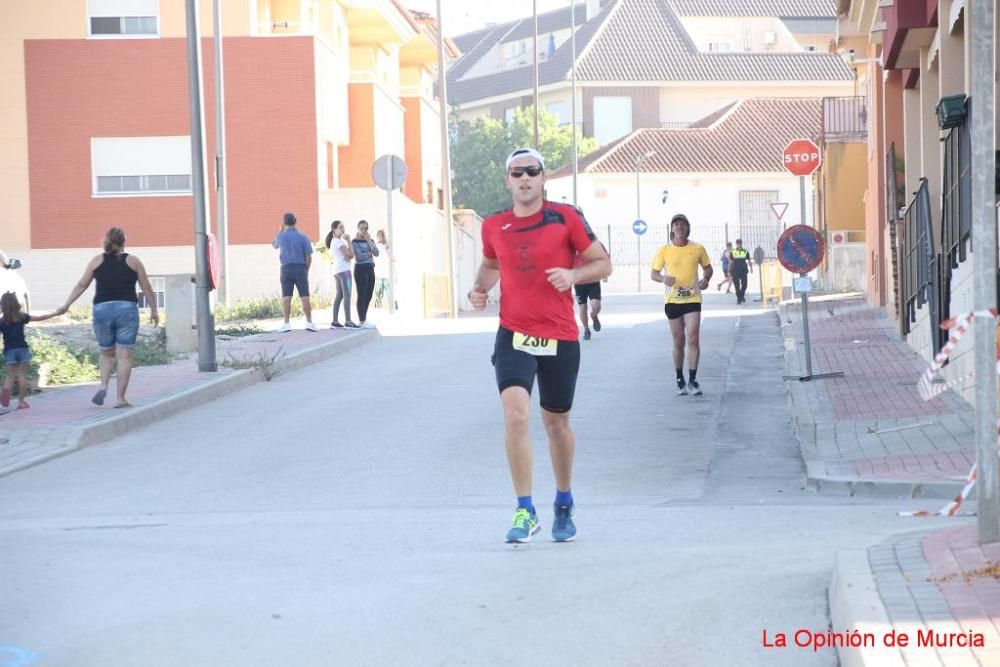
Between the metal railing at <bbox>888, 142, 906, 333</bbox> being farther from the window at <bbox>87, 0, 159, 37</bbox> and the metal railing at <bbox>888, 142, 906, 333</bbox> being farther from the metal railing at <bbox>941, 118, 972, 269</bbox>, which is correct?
the window at <bbox>87, 0, 159, 37</bbox>

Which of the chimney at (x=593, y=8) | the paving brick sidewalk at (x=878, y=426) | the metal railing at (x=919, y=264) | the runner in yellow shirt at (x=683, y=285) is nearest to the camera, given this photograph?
the paving brick sidewalk at (x=878, y=426)

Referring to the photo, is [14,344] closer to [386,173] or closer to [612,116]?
[386,173]

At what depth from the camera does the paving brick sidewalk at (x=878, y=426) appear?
35.7 ft

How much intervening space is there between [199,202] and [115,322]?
12.5ft

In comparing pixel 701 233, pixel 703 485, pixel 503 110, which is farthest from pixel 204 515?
pixel 503 110

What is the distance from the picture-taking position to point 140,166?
1510 inches

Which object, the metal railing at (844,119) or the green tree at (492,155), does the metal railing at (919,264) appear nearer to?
the metal railing at (844,119)

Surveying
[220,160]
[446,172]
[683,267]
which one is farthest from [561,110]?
[683,267]

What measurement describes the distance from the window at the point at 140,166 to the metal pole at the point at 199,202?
1940 centimetres

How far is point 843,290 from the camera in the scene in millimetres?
39781

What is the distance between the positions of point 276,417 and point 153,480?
12.6 ft

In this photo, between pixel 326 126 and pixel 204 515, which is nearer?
pixel 204 515

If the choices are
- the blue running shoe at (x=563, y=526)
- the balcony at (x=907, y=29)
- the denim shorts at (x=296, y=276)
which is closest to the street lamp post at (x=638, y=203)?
the denim shorts at (x=296, y=276)

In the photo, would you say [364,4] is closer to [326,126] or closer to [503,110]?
[326,126]
